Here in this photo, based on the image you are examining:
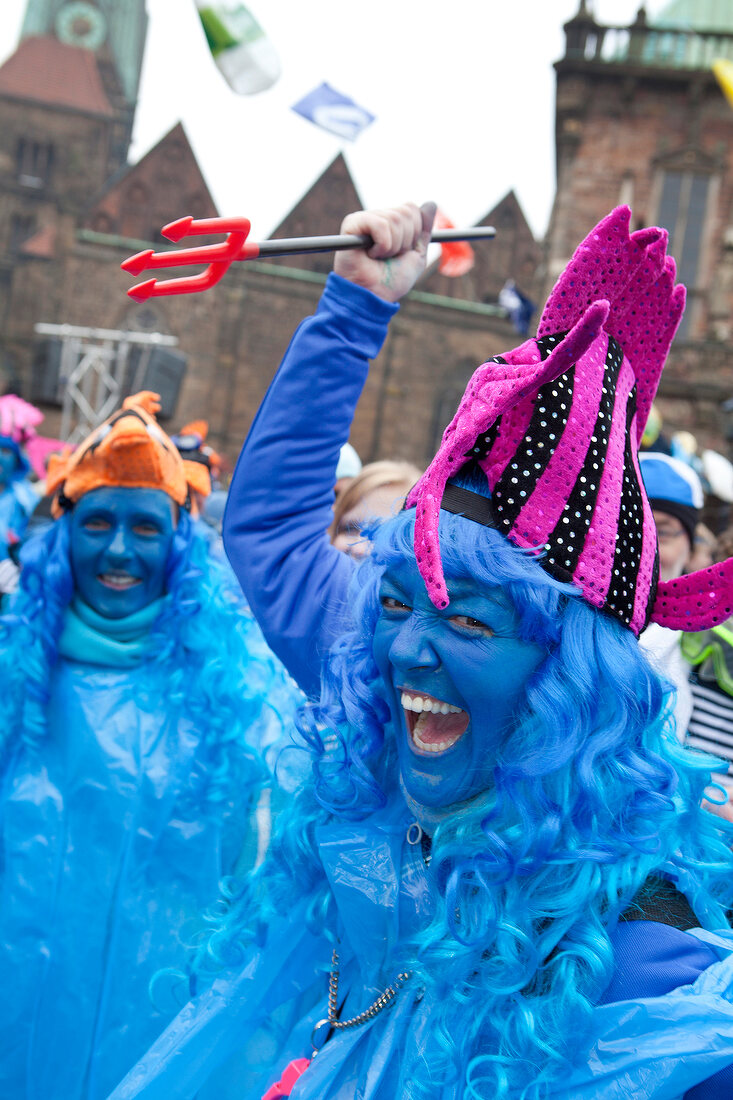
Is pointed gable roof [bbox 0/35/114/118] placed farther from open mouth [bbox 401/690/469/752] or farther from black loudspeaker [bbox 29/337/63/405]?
open mouth [bbox 401/690/469/752]

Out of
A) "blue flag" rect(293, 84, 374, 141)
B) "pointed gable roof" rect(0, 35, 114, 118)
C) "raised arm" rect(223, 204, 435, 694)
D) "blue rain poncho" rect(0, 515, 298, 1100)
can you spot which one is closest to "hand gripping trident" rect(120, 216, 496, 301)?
"raised arm" rect(223, 204, 435, 694)

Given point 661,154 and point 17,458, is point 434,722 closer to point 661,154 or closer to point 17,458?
point 17,458

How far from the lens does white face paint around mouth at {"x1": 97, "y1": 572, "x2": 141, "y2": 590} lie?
268 cm

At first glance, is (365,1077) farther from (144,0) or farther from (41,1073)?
(144,0)

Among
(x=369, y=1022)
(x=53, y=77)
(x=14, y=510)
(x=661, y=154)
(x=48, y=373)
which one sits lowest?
(x=14, y=510)

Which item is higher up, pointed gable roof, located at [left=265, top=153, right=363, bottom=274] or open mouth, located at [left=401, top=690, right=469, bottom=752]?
pointed gable roof, located at [left=265, top=153, right=363, bottom=274]

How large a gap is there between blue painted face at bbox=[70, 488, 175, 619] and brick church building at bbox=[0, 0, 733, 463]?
806 cm

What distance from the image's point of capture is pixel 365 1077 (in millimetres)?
1178

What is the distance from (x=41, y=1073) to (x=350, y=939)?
1.48 m

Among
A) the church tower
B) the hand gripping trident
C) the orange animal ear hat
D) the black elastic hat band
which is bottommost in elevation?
the orange animal ear hat

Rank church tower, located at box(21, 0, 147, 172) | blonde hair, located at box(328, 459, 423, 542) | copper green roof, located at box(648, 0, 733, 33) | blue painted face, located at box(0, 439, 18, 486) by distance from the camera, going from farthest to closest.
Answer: church tower, located at box(21, 0, 147, 172), copper green roof, located at box(648, 0, 733, 33), blue painted face, located at box(0, 439, 18, 486), blonde hair, located at box(328, 459, 423, 542)

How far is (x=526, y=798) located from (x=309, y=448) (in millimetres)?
691

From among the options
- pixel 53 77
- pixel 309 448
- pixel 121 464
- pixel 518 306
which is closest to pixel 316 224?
pixel 518 306

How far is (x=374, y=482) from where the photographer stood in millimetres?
2939
